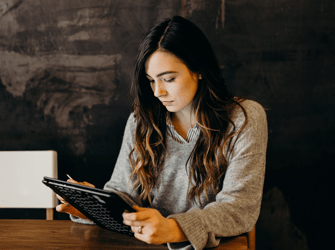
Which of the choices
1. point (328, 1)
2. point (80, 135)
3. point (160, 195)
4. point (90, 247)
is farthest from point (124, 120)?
point (328, 1)

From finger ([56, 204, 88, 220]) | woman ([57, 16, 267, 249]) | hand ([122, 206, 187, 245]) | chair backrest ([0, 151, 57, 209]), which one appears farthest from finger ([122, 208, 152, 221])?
chair backrest ([0, 151, 57, 209])

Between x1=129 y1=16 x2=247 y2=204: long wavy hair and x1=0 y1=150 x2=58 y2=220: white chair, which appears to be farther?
x1=0 y1=150 x2=58 y2=220: white chair

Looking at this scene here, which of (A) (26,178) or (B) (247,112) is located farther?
(A) (26,178)

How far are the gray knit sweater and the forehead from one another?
0.28 metres

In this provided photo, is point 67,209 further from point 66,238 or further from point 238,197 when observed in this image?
point 238,197

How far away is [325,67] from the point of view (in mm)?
1421

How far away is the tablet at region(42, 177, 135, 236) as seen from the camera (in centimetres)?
59

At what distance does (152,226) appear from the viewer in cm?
64

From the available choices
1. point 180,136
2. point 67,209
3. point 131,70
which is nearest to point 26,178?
point 67,209

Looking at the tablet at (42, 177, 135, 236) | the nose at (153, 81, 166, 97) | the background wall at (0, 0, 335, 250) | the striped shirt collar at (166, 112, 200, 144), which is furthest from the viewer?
the background wall at (0, 0, 335, 250)

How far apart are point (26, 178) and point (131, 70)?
2.73 ft

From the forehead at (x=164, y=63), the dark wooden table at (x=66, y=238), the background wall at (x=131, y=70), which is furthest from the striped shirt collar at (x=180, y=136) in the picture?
the background wall at (x=131, y=70)

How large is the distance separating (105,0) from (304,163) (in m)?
1.43

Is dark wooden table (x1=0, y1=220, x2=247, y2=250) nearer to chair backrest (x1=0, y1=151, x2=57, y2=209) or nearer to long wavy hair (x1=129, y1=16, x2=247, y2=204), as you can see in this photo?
long wavy hair (x1=129, y1=16, x2=247, y2=204)
